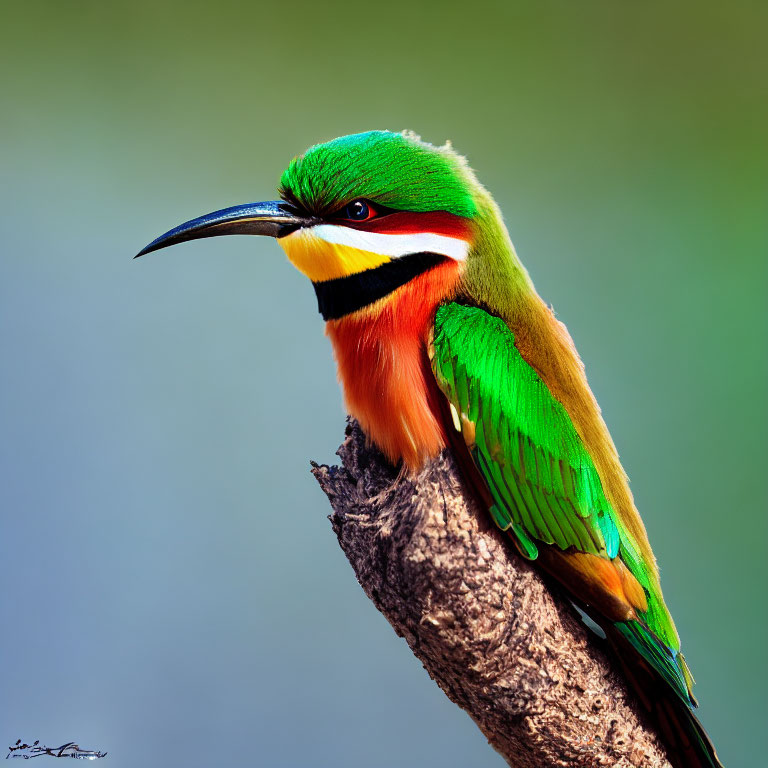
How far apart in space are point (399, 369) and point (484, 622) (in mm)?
322

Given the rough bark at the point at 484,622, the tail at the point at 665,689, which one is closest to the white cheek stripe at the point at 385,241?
the rough bark at the point at 484,622

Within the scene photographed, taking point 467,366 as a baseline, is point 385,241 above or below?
above

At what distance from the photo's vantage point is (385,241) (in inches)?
39.8

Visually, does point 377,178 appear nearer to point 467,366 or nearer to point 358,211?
point 358,211

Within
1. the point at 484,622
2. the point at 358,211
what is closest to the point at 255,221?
the point at 358,211

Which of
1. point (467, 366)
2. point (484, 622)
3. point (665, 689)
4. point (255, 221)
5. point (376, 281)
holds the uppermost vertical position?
point (255, 221)

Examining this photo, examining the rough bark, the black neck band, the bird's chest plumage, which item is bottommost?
the rough bark

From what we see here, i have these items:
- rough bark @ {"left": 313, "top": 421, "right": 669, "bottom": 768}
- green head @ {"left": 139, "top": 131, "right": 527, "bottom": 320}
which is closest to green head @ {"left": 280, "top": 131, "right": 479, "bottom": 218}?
green head @ {"left": 139, "top": 131, "right": 527, "bottom": 320}

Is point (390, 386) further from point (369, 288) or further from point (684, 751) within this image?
point (684, 751)

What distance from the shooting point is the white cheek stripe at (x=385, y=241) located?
1.01 m

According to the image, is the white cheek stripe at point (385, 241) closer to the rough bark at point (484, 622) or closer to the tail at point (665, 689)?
the rough bark at point (484, 622)

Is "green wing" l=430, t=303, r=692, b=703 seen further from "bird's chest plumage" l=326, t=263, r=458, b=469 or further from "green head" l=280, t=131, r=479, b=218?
"green head" l=280, t=131, r=479, b=218

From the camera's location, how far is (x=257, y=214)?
1047mm

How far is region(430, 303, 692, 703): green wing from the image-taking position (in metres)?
0.96
